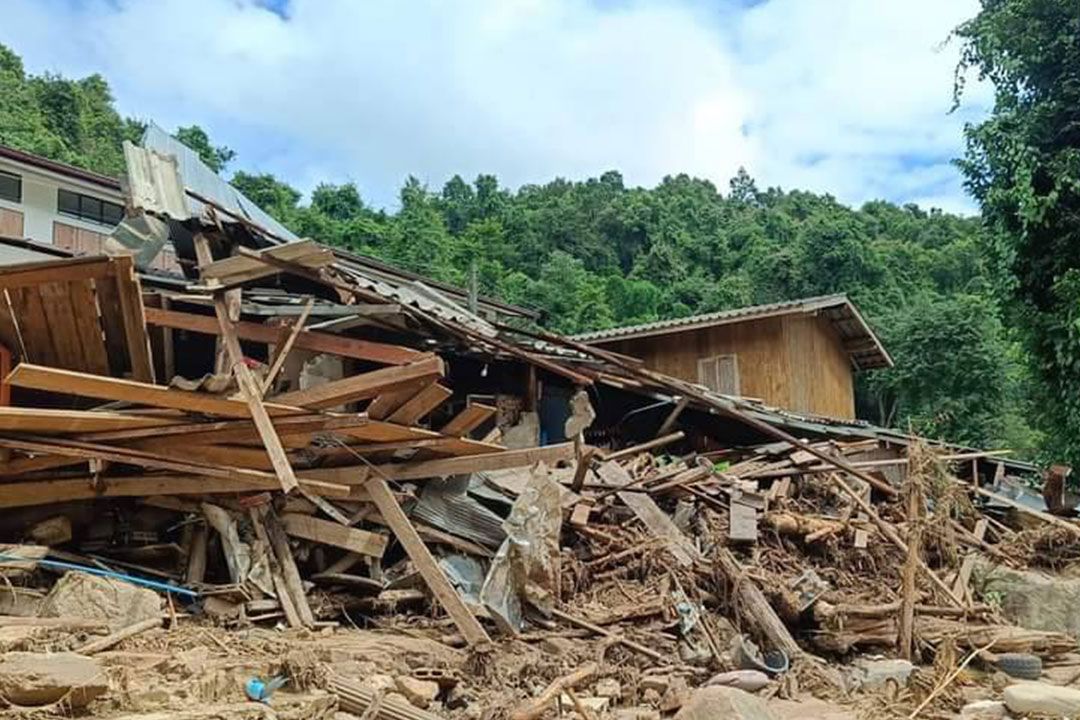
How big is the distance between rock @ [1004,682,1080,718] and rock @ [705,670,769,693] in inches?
72.1

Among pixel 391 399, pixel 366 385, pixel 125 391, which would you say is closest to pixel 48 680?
pixel 125 391

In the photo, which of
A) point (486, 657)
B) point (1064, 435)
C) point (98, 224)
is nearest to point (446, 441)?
point (486, 657)

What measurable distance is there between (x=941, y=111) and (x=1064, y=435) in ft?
19.6

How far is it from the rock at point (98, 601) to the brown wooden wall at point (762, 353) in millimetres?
12682

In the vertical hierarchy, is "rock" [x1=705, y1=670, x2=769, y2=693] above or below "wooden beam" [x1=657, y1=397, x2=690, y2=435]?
below

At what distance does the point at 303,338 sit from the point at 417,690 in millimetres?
3529

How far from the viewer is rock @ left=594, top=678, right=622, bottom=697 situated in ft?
20.0

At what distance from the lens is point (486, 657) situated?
6078mm

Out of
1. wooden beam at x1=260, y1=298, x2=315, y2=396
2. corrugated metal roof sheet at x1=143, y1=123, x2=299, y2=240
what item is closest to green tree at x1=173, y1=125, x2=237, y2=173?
corrugated metal roof sheet at x1=143, y1=123, x2=299, y2=240

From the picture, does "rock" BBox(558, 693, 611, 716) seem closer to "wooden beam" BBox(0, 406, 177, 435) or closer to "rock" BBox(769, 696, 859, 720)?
"rock" BBox(769, 696, 859, 720)

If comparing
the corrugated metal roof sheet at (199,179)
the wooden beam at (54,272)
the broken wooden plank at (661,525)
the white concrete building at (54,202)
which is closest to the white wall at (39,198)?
the white concrete building at (54,202)

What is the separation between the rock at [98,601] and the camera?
532 centimetres

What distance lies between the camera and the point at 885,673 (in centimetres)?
709

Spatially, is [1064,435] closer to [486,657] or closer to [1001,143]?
[1001,143]
